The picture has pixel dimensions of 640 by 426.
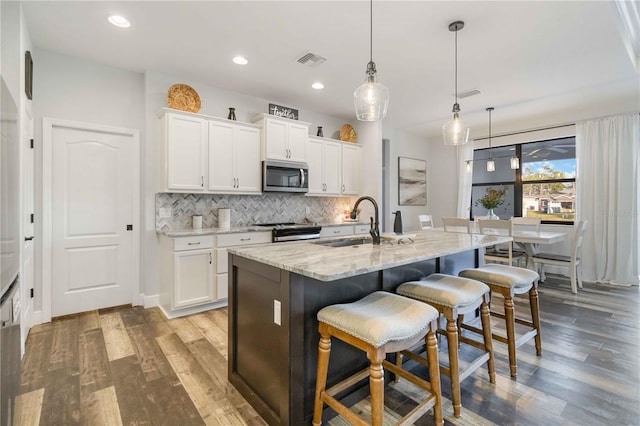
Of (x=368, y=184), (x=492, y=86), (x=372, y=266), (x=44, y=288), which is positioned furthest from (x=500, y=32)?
(x=44, y=288)

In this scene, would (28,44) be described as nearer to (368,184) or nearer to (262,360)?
(262,360)

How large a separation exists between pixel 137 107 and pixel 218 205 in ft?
4.84

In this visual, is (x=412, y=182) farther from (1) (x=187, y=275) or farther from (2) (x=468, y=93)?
(1) (x=187, y=275)

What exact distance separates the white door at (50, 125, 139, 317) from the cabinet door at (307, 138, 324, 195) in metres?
2.33

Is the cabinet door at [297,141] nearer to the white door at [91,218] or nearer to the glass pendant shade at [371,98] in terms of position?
the white door at [91,218]

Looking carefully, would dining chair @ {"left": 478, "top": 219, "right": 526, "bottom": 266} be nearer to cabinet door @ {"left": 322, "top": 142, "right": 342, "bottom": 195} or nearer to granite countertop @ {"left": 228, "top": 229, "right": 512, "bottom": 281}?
granite countertop @ {"left": 228, "top": 229, "right": 512, "bottom": 281}

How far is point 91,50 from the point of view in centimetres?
309

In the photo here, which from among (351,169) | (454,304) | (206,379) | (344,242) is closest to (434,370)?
(454,304)

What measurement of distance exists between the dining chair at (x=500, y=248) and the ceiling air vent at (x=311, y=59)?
300 cm

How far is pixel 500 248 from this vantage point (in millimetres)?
5219

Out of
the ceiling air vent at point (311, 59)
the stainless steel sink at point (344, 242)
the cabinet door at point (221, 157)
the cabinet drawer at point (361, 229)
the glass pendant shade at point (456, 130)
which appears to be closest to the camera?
the stainless steel sink at point (344, 242)

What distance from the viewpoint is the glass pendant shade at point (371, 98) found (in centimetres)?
212

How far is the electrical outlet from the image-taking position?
5.24 feet

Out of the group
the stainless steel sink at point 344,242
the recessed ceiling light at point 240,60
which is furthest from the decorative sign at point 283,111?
the stainless steel sink at point 344,242
